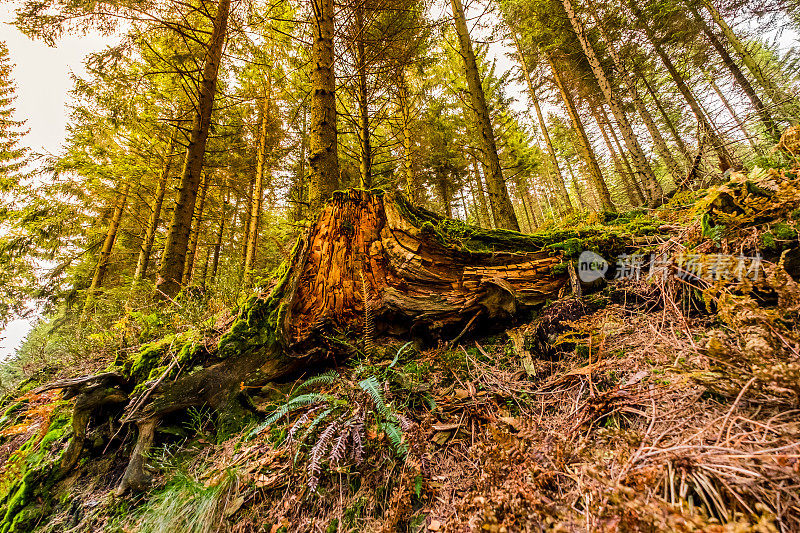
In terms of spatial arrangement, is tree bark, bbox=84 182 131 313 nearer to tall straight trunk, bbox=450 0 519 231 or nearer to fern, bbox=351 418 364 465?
tall straight trunk, bbox=450 0 519 231

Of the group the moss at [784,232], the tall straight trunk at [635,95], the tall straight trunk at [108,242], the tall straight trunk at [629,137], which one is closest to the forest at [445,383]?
the moss at [784,232]

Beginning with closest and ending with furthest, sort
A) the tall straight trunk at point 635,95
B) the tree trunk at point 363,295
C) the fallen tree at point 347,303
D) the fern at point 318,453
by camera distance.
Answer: the fern at point 318,453
the fallen tree at point 347,303
the tree trunk at point 363,295
the tall straight trunk at point 635,95

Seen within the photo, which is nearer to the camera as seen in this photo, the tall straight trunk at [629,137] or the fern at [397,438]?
the fern at [397,438]

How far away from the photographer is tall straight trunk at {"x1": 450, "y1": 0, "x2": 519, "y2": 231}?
22.1 feet

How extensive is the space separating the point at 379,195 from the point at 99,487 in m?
3.52

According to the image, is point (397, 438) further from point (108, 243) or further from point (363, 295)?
point (108, 243)

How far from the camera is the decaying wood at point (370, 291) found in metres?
2.61

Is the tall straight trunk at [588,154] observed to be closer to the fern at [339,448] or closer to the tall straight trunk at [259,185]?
the fern at [339,448]

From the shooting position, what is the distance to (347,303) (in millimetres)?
2836

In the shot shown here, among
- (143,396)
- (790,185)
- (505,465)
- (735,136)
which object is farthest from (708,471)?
(735,136)

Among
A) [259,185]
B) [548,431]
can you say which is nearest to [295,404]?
[548,431]

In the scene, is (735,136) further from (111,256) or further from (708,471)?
(111,256)

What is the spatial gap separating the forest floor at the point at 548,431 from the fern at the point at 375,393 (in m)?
0.01

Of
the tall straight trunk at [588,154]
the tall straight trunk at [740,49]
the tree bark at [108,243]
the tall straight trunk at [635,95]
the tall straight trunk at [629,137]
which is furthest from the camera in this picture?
the tree bark at [108,243]
